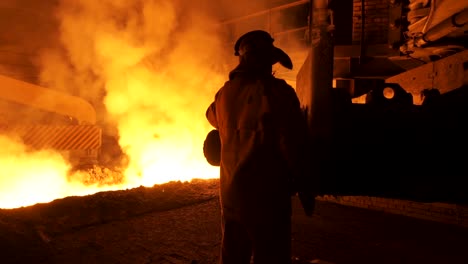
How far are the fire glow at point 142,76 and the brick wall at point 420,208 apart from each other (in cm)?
383

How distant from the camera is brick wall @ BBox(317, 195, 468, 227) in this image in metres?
5.20

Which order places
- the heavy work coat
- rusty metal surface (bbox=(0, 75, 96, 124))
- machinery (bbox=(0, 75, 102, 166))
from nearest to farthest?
the heavy work coat → rusty metal surface (bbox=(0, 75, 96, 124)) → machinery (bbox=(0, 75, 102, 166))

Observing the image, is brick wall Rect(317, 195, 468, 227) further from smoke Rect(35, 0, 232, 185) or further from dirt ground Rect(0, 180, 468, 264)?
smoke Rect(35, 0, 232, 185)

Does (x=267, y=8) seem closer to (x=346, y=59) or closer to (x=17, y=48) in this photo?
(x=346, y=59)

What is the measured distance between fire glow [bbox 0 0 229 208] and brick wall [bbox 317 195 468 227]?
151 inches

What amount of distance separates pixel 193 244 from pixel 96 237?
1.21 m

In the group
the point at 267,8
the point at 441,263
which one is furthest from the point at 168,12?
the point at 441,263

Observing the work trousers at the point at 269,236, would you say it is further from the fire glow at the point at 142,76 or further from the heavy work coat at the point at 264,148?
the fire glow at the point at 142,76

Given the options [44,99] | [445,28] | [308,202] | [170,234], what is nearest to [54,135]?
[44,99]

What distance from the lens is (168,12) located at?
1048 centimetres

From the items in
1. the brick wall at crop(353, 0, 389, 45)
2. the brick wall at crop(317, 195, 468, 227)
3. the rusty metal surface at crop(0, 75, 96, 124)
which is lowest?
the brick wall at crop(317, 195, 468, 227)

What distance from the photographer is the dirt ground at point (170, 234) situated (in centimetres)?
397

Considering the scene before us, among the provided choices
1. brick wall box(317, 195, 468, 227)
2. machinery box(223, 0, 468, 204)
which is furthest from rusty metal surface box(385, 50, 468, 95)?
brick wall box(317, 195, 468, 227)

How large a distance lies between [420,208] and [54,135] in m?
8.36
